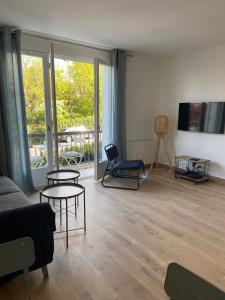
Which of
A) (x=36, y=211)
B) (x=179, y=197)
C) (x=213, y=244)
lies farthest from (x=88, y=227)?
(x=179, y=197)

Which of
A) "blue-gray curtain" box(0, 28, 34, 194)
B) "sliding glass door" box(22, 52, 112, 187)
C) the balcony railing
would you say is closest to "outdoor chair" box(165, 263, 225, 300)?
"blue-gray curtain" box(0, 28, 34, 194)

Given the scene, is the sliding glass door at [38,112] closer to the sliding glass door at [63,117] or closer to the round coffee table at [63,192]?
the sliding glass door at [63,117]

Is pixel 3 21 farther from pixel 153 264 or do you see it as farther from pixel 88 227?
pixel 153 264

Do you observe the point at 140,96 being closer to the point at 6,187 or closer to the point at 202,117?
the point at 202,117

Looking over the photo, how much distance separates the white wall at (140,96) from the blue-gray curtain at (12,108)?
2254 millimetres

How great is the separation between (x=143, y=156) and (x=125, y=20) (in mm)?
3057

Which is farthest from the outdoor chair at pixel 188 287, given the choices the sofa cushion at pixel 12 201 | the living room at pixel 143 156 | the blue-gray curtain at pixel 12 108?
the blue-gray curtain at pixel 12 108

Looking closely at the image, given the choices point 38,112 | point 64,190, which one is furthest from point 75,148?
point 64,190

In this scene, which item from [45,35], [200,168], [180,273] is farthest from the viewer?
[200,168]

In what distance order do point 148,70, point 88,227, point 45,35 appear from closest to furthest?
1. point 88,227
2. point 45,35
3. point 148,70

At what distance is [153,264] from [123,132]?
292cm

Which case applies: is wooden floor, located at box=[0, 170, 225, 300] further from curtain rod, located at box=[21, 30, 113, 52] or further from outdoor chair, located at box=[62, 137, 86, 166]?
curtain rod, located at box=[21, 30, 113, 52]

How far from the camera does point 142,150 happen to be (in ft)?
17.1

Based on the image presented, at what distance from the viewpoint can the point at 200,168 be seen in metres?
4.47
